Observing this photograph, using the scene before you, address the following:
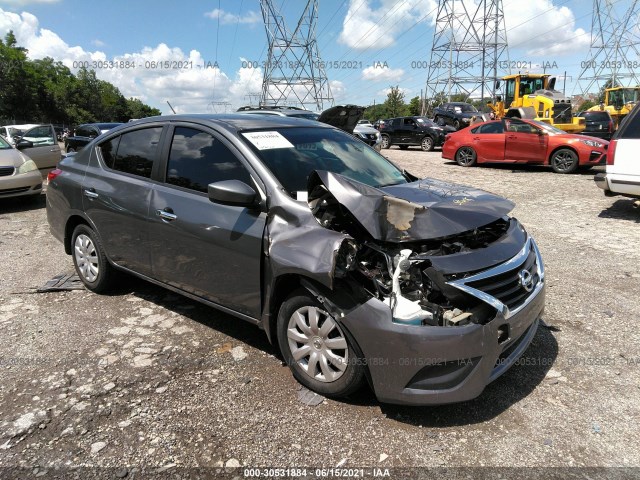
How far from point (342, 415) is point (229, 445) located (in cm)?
69

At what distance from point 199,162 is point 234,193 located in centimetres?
76

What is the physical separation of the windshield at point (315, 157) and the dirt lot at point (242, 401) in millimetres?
1386

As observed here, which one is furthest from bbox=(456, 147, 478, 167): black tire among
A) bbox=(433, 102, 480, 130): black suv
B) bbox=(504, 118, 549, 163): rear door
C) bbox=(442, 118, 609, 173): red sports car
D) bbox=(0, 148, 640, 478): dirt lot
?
bbox=(0, 148, 640, 478): dirt lot

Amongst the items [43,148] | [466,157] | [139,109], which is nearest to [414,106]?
[466,157]

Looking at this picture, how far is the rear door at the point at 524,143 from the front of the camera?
1334 cm

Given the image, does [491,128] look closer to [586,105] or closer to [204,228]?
[204,228]

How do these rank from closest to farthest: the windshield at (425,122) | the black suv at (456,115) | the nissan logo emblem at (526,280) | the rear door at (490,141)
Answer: the nissan logo emblem at (526,280), the rear door at (490,141), the windshield at (425,122), the black suv at (456,115)

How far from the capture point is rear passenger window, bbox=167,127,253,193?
344cm

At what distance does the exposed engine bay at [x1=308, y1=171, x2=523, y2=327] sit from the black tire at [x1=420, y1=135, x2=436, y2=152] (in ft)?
66.2

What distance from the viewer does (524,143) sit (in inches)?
534

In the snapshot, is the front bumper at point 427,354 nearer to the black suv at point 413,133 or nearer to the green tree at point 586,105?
the black suv at point 413,133

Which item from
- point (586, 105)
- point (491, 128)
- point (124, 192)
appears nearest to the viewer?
point (124, 192)

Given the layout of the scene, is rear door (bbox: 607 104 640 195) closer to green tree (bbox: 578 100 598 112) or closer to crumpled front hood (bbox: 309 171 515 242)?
crumpled front hood (bbox: 309 171 515 242)

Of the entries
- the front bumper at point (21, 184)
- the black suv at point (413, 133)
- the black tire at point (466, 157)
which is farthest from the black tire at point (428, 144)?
the front bumper at point (21, 184)
